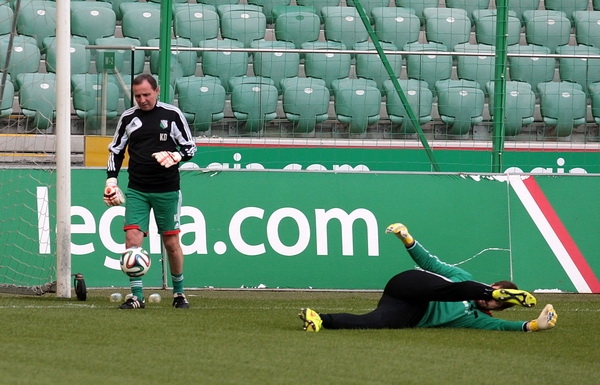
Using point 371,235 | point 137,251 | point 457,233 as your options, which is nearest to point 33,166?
point 137,251

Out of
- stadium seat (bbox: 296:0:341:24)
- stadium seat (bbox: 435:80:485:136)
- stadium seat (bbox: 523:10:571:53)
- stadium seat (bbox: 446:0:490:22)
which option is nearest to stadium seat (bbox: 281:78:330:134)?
stadium seat (bbox: 435:80:485:136)

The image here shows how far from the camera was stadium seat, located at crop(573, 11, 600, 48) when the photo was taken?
50.4 feet

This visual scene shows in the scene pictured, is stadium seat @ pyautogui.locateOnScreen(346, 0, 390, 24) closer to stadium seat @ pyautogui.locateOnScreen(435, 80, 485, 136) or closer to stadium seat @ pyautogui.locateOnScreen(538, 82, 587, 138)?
stadium seat @ pyautogui.locateOnScreen(435, 80, 485, 136)

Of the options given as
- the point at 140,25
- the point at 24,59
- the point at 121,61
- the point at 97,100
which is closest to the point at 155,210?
the point at 97,100

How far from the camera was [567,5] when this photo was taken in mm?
15922

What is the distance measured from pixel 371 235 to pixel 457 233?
0.89m

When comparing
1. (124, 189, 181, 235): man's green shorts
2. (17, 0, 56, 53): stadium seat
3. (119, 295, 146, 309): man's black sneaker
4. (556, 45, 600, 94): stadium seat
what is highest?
(17, 0, 56, 53): stadium seat

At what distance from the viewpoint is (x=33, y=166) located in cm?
1084

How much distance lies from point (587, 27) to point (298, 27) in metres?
4.10

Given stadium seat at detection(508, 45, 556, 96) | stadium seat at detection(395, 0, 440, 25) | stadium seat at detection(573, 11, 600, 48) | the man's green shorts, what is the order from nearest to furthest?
the man's green shorts, stadium seat at detection(508, 45, 556, 96), stadium seat at detection(395, 0, 440, 25), stadium seat at detection(573, 11, 600, 48)

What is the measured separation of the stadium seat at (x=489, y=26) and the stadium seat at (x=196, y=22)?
11.8 feet

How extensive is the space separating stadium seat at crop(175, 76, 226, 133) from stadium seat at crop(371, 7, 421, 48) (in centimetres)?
291

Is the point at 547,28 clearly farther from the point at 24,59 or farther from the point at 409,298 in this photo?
the point at 409,298

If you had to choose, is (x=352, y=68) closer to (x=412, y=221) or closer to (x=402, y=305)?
(x=412, y=221)
